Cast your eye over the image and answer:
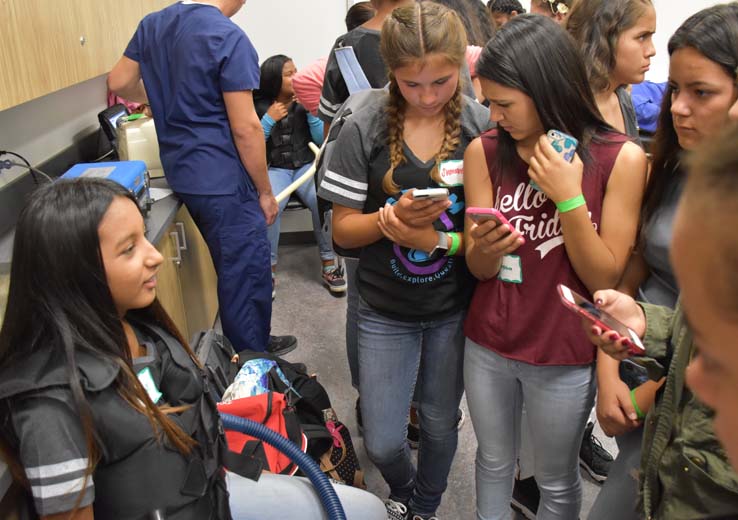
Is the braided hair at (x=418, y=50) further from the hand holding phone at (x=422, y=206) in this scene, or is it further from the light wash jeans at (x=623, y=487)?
the light wash jeans at (x=623, y=487)

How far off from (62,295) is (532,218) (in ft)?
2.88

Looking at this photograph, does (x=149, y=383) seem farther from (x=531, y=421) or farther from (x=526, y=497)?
(x=526, y=497)

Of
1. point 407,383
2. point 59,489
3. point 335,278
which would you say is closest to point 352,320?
point 407,383

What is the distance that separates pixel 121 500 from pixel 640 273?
3.46ft

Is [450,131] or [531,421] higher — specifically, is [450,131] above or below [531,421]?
above

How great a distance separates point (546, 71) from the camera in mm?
1212

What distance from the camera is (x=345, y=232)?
1507 millimetres

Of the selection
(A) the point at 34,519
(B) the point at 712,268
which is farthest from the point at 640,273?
(A) the point at 34,519

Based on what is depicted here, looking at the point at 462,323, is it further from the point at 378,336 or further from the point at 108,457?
the point at 108,457

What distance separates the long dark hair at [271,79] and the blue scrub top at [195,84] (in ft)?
3.36

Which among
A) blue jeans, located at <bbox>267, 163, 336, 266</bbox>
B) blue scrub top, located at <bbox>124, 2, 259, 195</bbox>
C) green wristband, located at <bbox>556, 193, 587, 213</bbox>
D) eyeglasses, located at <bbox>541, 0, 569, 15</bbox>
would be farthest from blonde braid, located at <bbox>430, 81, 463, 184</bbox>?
blue jeans, located at <bbox>267, 163, 336, 266</bbox>

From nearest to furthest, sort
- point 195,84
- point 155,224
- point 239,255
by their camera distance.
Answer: point 155,224 < point 195,84 < point 239,255

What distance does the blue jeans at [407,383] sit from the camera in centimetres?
155

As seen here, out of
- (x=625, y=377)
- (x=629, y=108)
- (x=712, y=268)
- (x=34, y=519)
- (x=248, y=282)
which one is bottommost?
(x=248, y=282)
